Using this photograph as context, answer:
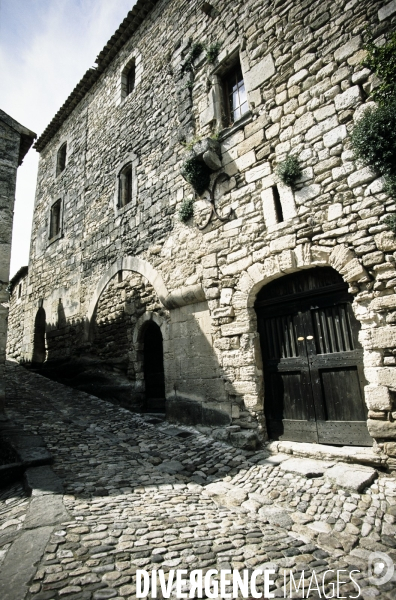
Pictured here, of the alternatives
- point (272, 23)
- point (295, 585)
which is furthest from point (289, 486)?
point (272, 23)

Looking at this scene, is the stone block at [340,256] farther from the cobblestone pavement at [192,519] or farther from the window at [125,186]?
the window at [125,186]

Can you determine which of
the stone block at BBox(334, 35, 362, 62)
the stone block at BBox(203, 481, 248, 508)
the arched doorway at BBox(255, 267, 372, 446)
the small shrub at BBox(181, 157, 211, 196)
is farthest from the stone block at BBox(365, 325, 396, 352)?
the small shrub at BBox(181, 157, 211, 196)

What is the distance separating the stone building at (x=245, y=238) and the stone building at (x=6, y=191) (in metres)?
2.50

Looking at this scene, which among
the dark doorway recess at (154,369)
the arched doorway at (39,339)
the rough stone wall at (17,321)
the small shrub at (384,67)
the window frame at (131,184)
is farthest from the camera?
the rough stone wall at (17,321)

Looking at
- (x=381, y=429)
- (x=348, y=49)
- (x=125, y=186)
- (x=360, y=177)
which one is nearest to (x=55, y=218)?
(x=125, y=186)

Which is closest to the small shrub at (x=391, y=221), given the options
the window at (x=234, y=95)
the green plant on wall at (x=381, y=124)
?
the green plant on wall at (x=381, y=124)

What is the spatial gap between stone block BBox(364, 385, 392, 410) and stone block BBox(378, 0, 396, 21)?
4402 mm

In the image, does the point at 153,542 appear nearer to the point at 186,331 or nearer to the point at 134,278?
the point at 186,331

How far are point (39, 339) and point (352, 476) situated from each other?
10651mm

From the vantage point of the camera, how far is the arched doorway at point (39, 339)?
1081cm

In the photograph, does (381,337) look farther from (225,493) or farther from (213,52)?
(213,52)

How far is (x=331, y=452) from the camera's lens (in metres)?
3.64

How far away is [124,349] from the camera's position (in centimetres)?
710

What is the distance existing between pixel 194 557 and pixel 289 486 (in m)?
1.48
